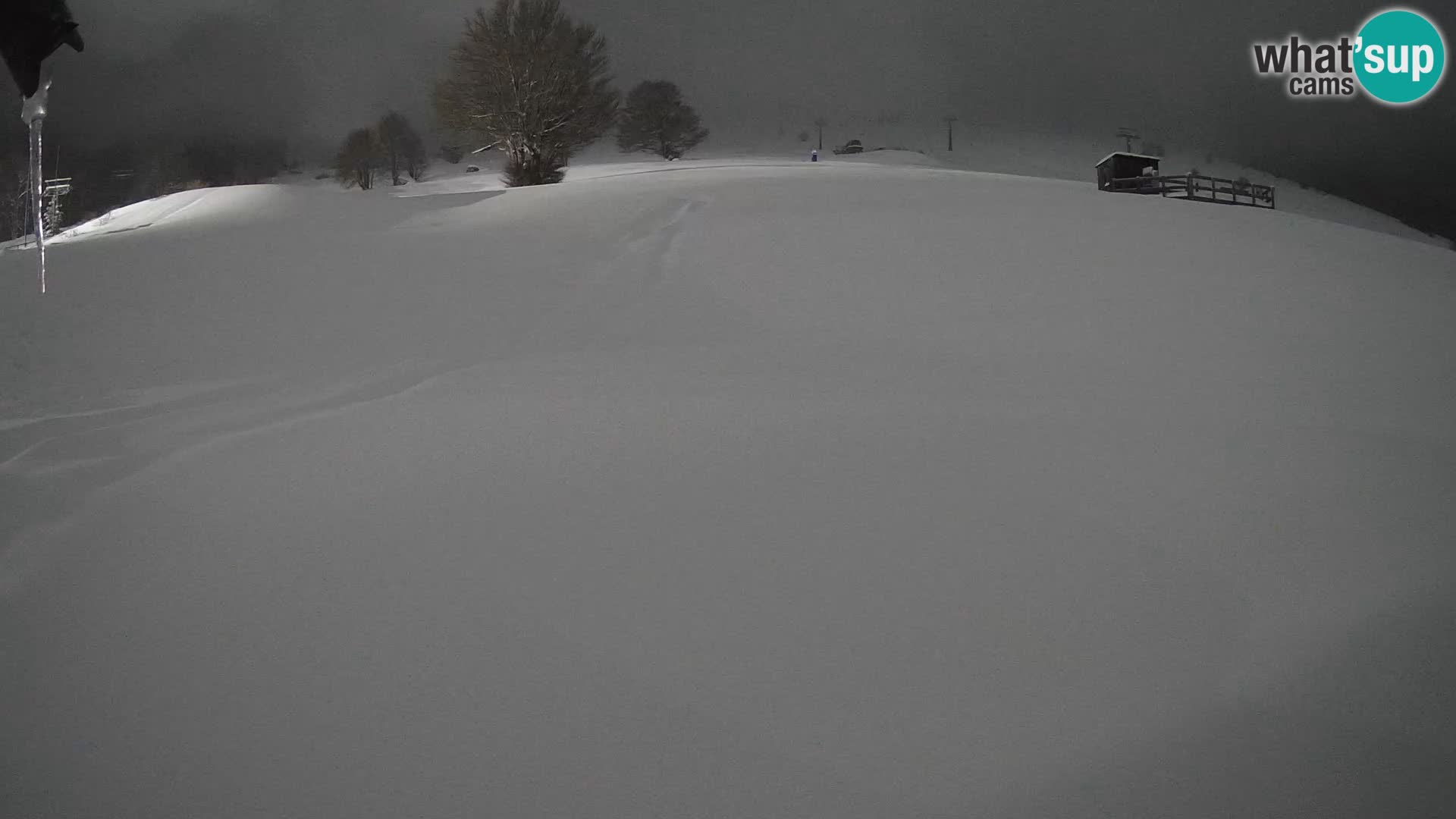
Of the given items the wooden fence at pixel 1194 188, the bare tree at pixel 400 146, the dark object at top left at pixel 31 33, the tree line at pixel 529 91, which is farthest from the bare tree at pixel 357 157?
the dark object at top left at pixel 31 33

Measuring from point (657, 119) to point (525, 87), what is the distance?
17.8 meters

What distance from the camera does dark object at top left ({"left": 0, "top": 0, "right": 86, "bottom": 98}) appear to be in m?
3.72

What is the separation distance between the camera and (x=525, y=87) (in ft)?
91.7

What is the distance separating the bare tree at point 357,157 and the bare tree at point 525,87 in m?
17.9

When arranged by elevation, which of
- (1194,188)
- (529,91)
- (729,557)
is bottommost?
(729,557)

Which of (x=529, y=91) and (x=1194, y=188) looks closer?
(x=1194, y=188)

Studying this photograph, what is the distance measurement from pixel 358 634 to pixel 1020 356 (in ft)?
23.5

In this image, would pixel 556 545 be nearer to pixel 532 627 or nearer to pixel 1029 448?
pixel 532 627

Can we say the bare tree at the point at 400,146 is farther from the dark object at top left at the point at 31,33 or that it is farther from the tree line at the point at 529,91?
the dark object at top left at the point at 31,33

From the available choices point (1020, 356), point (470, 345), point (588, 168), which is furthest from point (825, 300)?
point (588, 168)

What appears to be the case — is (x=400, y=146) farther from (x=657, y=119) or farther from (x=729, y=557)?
(x=729, y=557)

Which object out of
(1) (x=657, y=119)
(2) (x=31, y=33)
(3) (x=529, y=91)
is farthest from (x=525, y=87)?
(2) (x=31, y=33)

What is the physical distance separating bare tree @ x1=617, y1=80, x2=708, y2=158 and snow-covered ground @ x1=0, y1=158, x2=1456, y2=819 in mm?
36781

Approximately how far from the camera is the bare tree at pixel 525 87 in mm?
27938
